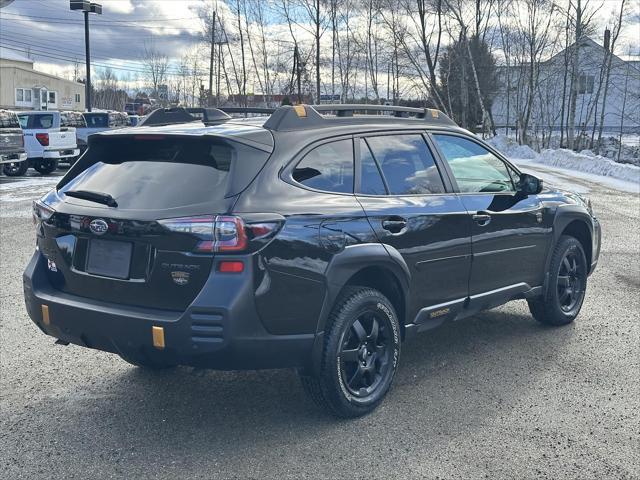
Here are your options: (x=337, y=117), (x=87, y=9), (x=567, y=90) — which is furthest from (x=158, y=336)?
(x=567, y=90)

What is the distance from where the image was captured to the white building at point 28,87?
192 ft

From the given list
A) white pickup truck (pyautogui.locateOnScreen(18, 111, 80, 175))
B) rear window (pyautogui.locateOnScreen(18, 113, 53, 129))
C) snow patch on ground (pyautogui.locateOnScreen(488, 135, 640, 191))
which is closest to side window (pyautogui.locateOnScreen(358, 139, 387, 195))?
snow patch on ground (pyautogui.locateOnScreen(488, 135, 640, 191))

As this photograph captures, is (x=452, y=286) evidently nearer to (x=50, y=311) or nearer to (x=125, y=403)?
(x=125, y=403)

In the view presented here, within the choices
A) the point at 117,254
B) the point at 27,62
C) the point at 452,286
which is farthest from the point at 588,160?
the point at 27,62

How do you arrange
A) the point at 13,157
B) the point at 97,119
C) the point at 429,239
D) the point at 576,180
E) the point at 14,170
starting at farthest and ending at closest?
1. the point at 97,119
2. the point at 14,170
3. the point at 576,180
4. the point at 13,157
5. the point at 429,239

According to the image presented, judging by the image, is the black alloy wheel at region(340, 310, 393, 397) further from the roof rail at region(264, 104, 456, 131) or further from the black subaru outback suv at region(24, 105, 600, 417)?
the roof rail at region(264, 104, 456, 131)

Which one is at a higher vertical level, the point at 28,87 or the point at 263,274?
the point at 28,87

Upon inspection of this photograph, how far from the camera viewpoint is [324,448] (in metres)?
3.79

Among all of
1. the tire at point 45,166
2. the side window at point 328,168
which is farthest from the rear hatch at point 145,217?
the tire at point 45,166

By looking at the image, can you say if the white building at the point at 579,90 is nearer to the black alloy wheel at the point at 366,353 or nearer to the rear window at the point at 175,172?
the black alloy wheel at the point at 366,353

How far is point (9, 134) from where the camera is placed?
63.9ft

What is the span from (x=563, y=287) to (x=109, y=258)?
3942 mm

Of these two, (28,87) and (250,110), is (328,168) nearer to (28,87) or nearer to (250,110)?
(250,110)

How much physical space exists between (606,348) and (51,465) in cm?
405
